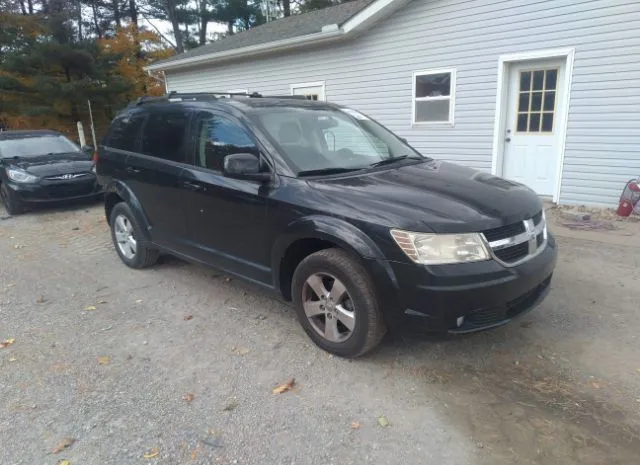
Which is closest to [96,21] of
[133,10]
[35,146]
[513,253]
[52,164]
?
[133,10]

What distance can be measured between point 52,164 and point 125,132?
4629mm

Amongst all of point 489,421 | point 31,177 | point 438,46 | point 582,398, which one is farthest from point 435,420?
point 31,177

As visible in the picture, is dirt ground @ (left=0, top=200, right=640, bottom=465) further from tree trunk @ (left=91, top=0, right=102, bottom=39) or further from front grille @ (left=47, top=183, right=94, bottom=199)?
tree trunk @ (left=91, top=0, right=102, bottom=39)

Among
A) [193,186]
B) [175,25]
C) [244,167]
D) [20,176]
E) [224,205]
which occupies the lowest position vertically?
[20,176]

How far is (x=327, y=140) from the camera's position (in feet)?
12.4

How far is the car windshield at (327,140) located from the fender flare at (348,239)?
1.44ft

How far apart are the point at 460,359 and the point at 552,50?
6193 mm

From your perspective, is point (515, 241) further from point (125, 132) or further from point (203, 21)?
point (203, 21)

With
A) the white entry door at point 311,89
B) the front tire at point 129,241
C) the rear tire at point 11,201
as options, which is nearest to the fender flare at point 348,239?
the front tire at point 129,241

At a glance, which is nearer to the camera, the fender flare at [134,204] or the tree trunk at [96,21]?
the fender flare at [134,204]

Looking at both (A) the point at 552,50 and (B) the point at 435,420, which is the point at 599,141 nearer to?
(A) the point at 552,50

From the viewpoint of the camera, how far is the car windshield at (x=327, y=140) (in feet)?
11.4

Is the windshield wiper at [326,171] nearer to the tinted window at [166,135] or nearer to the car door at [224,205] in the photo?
the car door at [224,205]

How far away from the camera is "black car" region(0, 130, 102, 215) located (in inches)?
323
